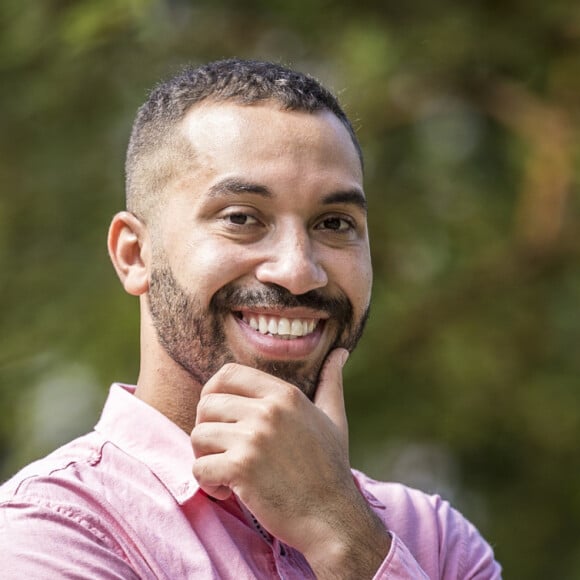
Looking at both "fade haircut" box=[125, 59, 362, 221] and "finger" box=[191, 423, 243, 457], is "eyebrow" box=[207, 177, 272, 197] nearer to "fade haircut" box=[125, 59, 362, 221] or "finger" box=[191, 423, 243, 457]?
"fade haircut" box=[125, 59, 362, 221]

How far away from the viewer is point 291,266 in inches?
125

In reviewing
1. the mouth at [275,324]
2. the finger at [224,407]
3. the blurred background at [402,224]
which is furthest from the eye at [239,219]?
the blurred background at [402,224]

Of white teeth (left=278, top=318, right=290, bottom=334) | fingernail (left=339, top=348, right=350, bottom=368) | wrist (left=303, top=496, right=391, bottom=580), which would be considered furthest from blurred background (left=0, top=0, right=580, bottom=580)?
wrist (left=303, top=496, right=391, bottom=580)

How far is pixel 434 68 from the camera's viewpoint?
8047 millimetres

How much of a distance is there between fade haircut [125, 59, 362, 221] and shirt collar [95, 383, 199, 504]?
0.54 m

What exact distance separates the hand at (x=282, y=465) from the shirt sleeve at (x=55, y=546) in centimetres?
28

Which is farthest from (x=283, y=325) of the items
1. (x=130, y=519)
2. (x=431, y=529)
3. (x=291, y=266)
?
(x=431, y=529)

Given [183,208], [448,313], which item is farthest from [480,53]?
[183,208]

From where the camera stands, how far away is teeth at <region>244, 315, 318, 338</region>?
321 cm

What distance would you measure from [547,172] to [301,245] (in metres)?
4.89

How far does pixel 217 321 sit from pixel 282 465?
491 mm

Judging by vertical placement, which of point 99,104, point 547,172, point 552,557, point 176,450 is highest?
point 99,104

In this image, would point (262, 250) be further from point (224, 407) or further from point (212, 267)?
point (224, 407)

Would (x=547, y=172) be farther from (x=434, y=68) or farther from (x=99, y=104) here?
(x=99, y=104)
